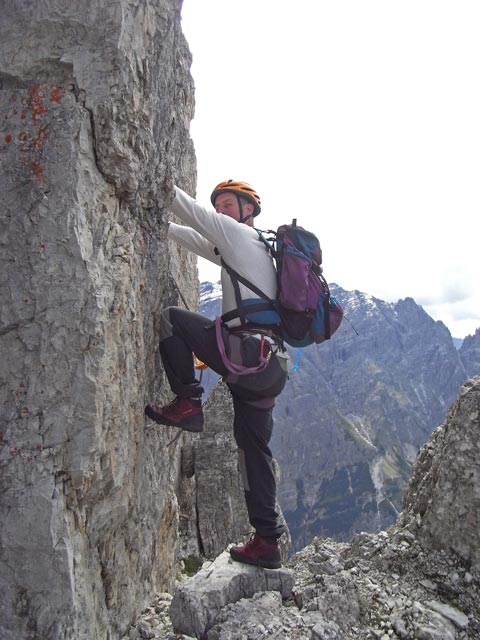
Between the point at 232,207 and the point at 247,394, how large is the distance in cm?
352

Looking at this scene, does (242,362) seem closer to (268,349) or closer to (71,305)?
(268,349)

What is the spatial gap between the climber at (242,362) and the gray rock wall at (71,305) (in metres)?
0.82

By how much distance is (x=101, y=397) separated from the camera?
272 inches

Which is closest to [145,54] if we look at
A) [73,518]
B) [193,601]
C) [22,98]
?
→ [22,98]

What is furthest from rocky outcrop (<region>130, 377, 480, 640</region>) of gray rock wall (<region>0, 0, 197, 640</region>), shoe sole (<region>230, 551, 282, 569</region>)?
gray rock wall (<region>0, 0, 197, 640</region>)

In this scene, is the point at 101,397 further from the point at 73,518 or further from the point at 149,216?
the point at 149,216

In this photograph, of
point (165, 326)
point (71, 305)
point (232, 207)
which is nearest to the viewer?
point (71, 305)

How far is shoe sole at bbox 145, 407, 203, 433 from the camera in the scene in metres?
8.74

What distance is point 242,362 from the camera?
27.0 ft

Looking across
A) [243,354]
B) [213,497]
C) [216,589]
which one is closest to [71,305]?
[243,354]

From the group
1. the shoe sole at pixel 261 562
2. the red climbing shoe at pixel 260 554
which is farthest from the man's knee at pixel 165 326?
the shoe sole at pixel 261 562

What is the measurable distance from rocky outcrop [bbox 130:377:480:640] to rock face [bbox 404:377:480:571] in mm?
18

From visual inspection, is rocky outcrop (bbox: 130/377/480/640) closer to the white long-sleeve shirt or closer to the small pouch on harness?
the small pouch on harness

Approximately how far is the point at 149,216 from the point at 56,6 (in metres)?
3.34
